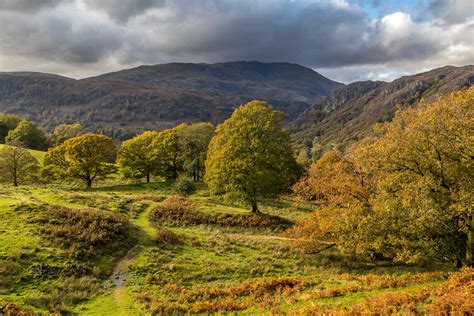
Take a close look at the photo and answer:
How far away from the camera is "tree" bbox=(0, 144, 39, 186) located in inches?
2392

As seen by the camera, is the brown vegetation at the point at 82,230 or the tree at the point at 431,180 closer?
the tree at the point at 431,180

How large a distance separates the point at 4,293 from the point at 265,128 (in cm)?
2846

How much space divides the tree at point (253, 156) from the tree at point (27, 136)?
86272 millimetres

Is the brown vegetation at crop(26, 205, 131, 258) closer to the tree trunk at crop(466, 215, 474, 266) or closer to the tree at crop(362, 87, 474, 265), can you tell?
the tree at crop(362, 87, 474, 265)

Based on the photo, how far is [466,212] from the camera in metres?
19.0

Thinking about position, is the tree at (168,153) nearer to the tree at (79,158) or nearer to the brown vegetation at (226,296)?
the tree at (79,158)

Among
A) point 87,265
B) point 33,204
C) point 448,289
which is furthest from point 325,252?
point 33,204

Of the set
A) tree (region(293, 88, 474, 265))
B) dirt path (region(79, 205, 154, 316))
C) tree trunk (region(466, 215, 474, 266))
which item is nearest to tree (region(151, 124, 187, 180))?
dirt path (region(79, 205, 154, 316))

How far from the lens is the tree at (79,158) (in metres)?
63.9

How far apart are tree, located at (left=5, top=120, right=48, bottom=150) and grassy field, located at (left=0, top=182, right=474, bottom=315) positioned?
262 ft

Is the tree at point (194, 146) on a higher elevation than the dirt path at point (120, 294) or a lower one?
higher

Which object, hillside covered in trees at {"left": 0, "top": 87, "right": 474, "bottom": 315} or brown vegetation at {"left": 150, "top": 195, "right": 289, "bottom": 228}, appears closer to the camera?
hillside covered in trees at {"left": 0, "top": 87, "right": 474, "bottom": 315}

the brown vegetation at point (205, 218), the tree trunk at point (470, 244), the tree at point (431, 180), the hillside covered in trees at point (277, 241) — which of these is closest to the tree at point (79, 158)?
the hillside covered in trees at point (277, 241)

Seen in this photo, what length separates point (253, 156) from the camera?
129ft
